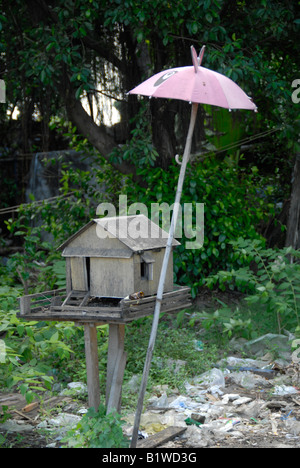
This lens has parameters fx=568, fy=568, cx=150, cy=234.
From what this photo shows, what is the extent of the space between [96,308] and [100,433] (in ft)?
2.44

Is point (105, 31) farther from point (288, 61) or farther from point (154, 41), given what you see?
point (288, 61)

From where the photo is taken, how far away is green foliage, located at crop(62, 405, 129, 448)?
3.06 metres

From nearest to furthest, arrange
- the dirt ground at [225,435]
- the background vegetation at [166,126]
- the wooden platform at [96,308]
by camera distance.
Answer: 1. the wooden platform at [96,308]
2. the dirt ground at [225,435]
3. the background vegetation at [166,126]

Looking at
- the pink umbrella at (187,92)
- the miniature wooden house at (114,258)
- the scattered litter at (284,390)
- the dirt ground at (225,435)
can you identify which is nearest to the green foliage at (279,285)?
the scattered litter at (284,390)

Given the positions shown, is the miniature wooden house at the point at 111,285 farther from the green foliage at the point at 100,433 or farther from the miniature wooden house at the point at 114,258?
the green foliage at the point at 100,433

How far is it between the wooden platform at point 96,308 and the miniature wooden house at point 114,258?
0.06 metres

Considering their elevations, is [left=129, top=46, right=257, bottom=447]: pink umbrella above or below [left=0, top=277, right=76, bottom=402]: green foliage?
above

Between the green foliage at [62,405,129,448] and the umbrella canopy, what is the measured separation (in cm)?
176

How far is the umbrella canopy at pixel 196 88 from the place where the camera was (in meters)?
3.02

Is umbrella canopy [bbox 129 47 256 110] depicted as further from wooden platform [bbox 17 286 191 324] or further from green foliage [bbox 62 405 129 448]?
green foliage [bbox 62 405 129 448]

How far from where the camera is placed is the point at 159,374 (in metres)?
4.77

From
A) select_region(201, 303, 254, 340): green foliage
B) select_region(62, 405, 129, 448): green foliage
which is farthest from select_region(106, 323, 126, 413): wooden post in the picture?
select_region(201, 303, 254, 340): green foliage

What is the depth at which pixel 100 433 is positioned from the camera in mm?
3203
